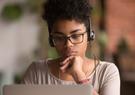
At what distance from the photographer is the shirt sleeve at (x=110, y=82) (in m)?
1.56

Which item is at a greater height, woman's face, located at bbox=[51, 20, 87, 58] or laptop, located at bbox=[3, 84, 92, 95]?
woman's face, located at bbox=[51, 20, 87, 58]

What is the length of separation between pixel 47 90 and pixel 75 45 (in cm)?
27

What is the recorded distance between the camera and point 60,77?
64.3 inches

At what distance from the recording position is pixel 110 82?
158 cm

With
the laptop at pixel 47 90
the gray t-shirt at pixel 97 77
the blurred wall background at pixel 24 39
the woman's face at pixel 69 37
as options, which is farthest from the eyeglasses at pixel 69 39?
the blurred wall background at pixel 24 39

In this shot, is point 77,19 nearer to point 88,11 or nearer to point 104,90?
point 88,11

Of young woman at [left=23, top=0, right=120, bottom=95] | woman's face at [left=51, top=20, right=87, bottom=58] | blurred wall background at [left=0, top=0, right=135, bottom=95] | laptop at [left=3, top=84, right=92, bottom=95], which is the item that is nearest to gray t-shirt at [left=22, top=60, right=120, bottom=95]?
young woman at [left=23, top=0, right=120, bottom=95]

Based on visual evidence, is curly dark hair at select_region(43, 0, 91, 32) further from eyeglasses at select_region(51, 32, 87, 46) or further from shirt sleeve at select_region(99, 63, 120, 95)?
shirt sleeve at select_region(99, 63, 120, 95)

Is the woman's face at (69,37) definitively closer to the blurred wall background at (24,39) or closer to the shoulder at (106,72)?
the shoulder at (106,72)

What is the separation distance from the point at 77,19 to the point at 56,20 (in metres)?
0.08

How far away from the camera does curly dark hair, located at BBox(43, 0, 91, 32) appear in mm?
1551

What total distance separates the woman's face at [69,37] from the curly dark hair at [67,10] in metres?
0.02

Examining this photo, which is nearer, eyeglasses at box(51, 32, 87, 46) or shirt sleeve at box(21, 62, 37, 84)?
eyeglasses at box(51, 32, 87, 46)

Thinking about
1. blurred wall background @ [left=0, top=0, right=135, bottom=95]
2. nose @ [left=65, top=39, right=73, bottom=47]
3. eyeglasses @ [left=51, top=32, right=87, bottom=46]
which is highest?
eyeglasses @ [left=51, top=32, right=87, bottom=46]
